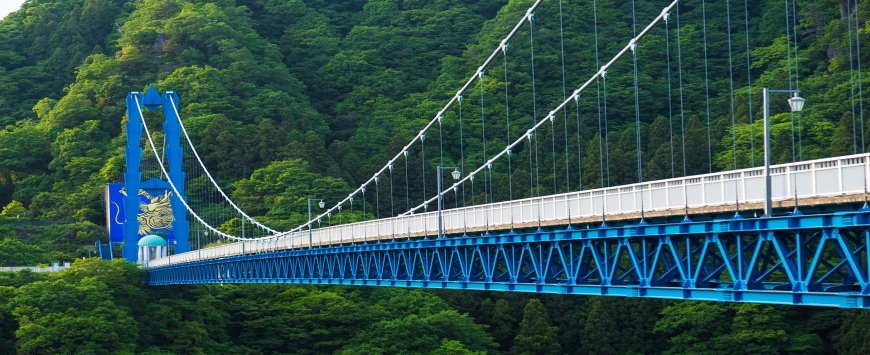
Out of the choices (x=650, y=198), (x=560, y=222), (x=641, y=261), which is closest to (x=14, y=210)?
(x=560, y=222)

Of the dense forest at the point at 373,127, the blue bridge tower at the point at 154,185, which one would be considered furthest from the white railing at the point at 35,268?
the blue bridge tower at the point at 154,185

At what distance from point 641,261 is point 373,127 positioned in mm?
66448

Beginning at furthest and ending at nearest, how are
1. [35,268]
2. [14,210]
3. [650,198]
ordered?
1. [14,210]
2. [35,268]
3. [650,198]

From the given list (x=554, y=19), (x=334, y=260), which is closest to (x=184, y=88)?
(x=554, y=19)

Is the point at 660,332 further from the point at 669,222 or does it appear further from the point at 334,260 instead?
the point at 669,222

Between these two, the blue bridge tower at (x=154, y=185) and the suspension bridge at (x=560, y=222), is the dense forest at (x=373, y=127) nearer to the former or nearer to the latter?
the suspension bridge at (x=560, y=222)

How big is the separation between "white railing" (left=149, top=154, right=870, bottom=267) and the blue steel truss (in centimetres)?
55

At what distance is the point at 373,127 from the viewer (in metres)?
100

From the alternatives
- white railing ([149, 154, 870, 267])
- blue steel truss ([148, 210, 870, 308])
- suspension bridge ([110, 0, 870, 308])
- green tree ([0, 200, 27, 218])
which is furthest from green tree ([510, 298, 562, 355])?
green tree ([0, 200, 27, 218])

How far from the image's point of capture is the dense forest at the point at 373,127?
70.6 m

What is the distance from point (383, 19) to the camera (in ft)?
381

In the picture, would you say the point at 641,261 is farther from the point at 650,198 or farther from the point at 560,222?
the point at 560,222

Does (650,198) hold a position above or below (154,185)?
below

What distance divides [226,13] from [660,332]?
48368 mm
